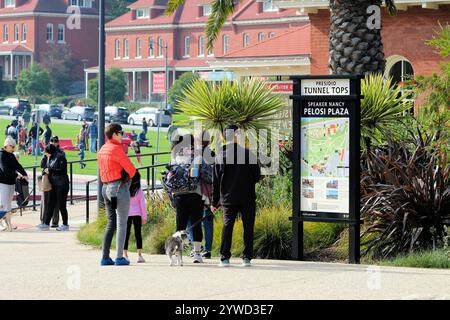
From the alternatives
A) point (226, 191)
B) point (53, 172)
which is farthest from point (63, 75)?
point (226, 191)

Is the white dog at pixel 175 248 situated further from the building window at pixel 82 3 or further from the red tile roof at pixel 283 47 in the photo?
the building window at pixel 82 3

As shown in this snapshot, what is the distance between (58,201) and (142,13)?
325 ft

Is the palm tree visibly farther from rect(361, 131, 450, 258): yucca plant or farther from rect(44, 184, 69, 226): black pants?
rect(44, 184, 69, 226): black pants

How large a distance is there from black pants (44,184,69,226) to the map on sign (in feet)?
27.0

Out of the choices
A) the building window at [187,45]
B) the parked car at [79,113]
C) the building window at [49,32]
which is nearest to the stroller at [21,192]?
the parked car at [79,113]

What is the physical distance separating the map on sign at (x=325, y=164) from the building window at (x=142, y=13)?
105 m

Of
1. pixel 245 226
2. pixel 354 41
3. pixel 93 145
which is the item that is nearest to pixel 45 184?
pixel 354 41

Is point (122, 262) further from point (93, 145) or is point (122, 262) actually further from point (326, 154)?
point (93, 145)

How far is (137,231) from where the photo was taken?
15.0 m

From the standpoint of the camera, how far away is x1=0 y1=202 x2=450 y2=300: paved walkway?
11.5 metres

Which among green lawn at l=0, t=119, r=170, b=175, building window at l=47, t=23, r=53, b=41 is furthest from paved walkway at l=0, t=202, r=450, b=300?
building window at l=47, t=23, r=53, b=41

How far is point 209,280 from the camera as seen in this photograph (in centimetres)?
1273
